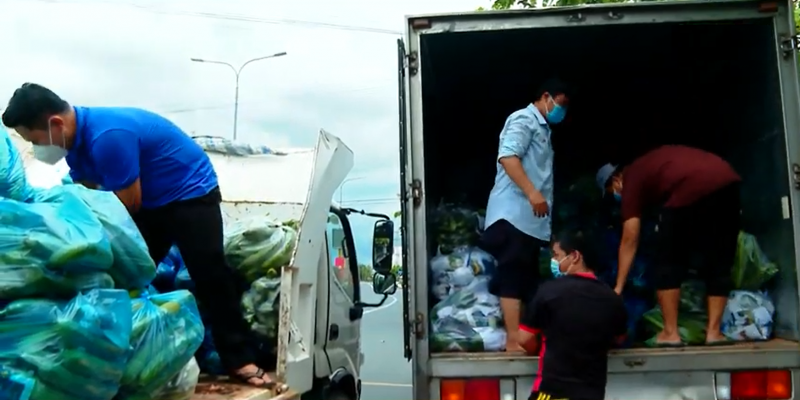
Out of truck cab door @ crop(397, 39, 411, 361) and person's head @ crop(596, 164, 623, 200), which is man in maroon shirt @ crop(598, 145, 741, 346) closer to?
person's head @ crop(596, 164, 623, 200)

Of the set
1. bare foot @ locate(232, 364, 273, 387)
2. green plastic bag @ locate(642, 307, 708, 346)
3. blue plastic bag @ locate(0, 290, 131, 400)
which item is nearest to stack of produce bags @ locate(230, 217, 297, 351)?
bare foot @ locate(232, 364, 273, 387)

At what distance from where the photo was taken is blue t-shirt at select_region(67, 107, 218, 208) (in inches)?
136

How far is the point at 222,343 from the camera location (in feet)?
11.9

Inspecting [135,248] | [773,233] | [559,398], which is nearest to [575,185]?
[773,233]

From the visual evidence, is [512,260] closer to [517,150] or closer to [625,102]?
[517,150]

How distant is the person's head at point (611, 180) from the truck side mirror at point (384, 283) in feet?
5.10

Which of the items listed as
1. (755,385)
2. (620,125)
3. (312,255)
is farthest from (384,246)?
(755,385)

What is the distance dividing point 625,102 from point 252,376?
11.9ft

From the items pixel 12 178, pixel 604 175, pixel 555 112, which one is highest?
pixel 555 112

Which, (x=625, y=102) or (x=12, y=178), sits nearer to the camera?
(x=12, y=178)

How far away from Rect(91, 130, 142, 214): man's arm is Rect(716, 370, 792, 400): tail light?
2.81 m

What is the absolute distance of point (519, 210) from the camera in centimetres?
420

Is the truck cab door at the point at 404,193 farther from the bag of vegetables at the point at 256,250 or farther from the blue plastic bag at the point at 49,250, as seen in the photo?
the blue plastic bag at the point at 49,250

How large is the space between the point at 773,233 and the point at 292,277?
2512 mm
